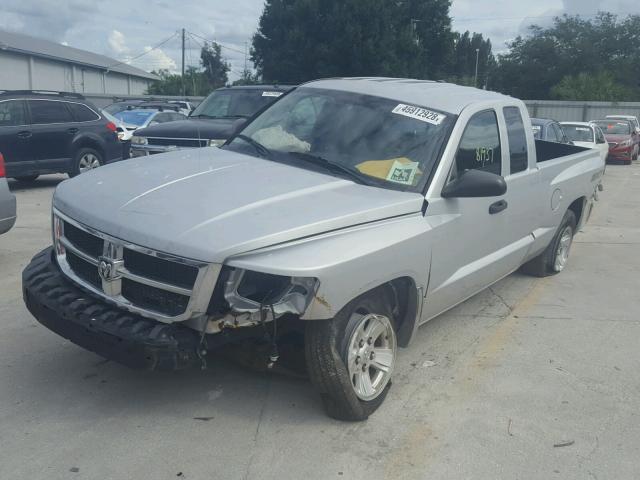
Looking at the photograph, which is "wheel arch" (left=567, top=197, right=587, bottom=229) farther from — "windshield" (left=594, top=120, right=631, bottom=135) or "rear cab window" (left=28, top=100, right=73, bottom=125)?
"windshield" (left=594, top=120, right=631, bottom=135)

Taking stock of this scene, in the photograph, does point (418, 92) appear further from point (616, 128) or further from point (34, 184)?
point (616, 128)

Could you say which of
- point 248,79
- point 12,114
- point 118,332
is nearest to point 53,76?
point 248,79

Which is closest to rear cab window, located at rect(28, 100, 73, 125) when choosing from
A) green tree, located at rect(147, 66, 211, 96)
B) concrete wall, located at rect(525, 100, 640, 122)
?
concrete wall, located at rect(525, 100, 640, 122)

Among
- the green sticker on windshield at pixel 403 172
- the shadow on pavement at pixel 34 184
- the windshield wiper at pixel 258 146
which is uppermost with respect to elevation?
the windshield wiper at pixel 258 146

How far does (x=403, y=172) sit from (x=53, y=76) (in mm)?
47287

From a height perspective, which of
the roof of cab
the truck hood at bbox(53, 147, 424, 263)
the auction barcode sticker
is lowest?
the truck hood at bbox(53, 147, 424, 263)

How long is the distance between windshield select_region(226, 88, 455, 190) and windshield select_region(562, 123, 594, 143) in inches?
591

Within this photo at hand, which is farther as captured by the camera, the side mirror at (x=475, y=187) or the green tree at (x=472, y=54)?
the green tree at (x=472, y=54)

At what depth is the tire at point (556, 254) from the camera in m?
7.01

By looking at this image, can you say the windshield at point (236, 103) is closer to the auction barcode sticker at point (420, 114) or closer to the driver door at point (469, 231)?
the driver door at point (469, 231)

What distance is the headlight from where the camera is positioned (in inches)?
133

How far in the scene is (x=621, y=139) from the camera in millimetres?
24047

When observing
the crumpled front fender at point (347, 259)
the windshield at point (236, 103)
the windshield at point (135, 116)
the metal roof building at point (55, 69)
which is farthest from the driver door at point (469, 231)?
the metal roof building at point (55, 69)

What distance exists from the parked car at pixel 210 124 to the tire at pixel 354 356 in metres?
6.30
